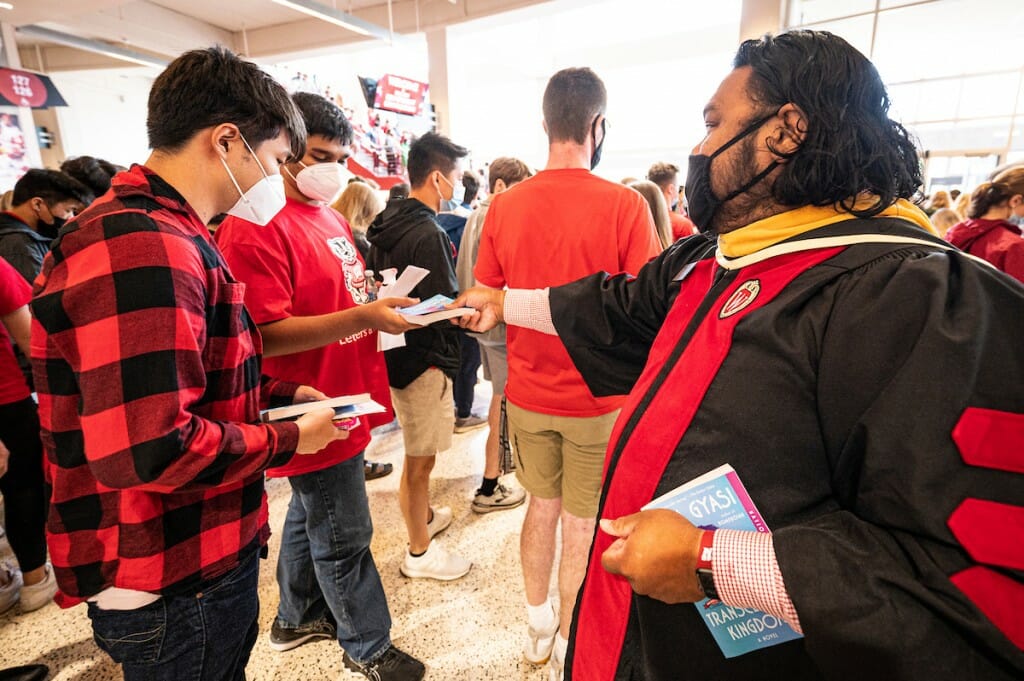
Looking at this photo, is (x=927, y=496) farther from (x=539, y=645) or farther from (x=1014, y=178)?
(x=1014, y=178)

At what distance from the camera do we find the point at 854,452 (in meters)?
0.65

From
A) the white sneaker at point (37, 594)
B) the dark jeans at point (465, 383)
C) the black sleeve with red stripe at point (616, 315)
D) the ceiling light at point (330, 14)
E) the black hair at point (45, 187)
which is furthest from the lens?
the ceiling light at point (330, 14)

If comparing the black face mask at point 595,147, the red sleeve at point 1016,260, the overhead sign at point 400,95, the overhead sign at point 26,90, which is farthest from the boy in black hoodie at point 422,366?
the overhead sign at point 26,90

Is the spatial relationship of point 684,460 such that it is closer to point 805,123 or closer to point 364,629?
point 805,123

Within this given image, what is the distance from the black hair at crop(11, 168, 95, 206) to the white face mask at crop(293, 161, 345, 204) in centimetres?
217

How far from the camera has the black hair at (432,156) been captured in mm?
2361

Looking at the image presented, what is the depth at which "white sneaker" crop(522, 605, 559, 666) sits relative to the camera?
1.83 metres

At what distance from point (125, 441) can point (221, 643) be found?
55 centimetres

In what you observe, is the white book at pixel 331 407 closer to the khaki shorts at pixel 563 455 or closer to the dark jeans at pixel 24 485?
the khaki shorts at pixel 563 455

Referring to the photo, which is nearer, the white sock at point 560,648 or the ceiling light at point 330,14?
the white sock at point 560,648

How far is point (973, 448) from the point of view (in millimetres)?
552

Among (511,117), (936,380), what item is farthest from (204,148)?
(511,117)

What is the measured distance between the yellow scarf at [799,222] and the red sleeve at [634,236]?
75cm

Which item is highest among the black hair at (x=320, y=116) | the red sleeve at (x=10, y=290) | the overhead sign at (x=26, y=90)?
the overhead sign at (x=26, y=90)
